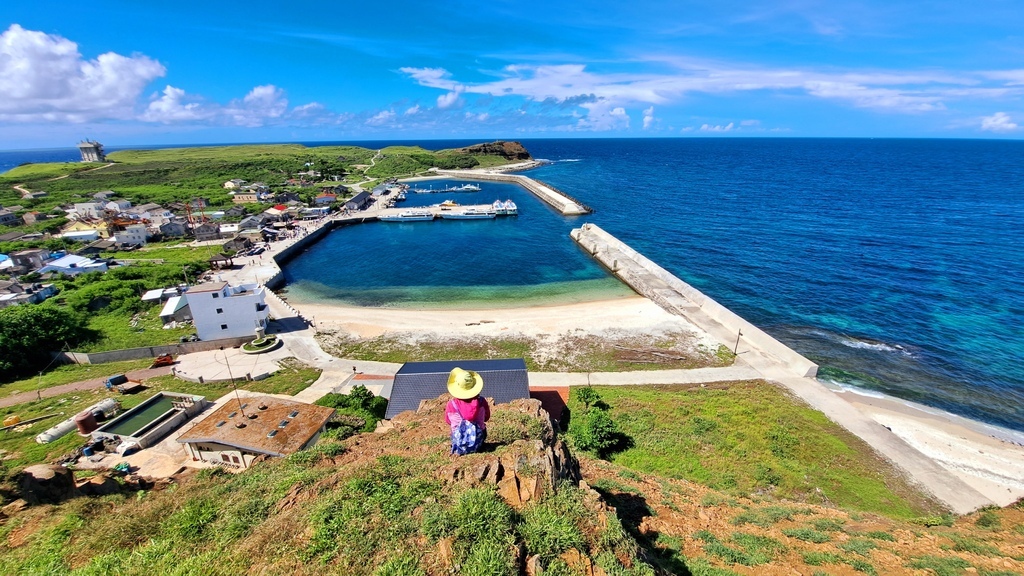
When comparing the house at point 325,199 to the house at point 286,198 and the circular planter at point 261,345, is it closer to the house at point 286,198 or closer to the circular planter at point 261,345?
the house at point 286,198

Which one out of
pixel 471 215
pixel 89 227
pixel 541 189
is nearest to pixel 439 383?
pixel 471 215

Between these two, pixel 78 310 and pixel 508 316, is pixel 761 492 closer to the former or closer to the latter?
pixel 508 316

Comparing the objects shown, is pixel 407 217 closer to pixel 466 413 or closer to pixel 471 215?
pixel 471 215

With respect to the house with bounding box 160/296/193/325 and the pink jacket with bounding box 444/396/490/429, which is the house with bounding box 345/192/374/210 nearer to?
the house with bounding box 160/296/193/325

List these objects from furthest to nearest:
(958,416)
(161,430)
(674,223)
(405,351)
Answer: (674,223)
(405,351)
(958,416)
(161,430)

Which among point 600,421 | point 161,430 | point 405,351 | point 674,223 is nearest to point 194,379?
point 161,430

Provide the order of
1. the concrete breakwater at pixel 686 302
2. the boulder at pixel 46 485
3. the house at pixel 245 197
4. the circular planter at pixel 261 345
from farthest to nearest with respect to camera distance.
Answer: the house at pixel 245 197
the circular planter at pixel 261 345
the concrete breakwater at pixel 686 302
the boulder at pixel 46 485

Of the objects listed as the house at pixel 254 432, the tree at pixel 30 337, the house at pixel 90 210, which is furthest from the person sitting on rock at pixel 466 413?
the house at pixel 90 210
